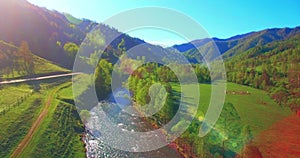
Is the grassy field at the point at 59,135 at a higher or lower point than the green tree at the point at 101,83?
lower

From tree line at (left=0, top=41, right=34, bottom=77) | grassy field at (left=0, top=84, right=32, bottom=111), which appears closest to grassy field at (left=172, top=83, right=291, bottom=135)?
grassy field at (left=0, top=84, right=32, bottom=111)

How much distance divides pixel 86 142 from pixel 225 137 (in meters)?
25.2

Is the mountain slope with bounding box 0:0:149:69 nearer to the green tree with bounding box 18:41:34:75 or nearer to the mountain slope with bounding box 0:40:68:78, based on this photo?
the mountain slope with bounding box 0:40:68:78

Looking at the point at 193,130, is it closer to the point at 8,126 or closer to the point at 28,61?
the point at 8,126

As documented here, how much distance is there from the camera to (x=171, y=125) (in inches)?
2436

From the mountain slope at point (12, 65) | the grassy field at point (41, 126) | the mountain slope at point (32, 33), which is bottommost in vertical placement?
the grassy field at point (41, 126)


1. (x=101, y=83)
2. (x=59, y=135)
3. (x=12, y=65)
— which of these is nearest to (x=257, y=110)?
(x=101, y=83)

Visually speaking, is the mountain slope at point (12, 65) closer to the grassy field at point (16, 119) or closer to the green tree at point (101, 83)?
the grassy field at point (16, 119)

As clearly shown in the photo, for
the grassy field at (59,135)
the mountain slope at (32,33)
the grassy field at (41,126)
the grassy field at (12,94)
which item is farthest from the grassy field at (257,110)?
the mountain slope at (32,33)

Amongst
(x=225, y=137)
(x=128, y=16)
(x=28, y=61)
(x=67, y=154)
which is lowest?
(x=67, y=154)

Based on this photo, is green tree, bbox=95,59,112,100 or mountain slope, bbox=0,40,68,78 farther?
green tree, bbox=95,59,112,100

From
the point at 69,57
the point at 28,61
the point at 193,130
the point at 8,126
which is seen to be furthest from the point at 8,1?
the point at 193,130

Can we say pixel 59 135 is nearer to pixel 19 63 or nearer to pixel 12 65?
pixel 12 65

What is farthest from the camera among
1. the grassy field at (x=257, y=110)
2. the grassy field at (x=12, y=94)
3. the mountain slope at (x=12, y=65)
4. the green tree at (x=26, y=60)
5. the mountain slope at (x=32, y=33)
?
the mountain slope at (x=32, y=33)
